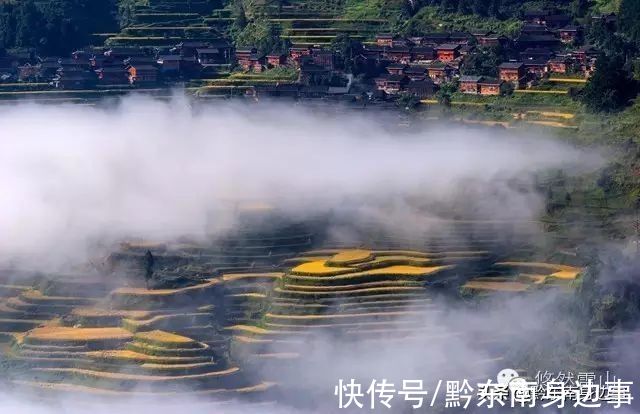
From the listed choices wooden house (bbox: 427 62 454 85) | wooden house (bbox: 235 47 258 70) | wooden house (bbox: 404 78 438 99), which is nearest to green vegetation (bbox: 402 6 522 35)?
wooden house (bbox: 427 62 454 85)

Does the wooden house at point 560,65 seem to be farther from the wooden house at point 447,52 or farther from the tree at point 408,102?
the tree at point 408,102

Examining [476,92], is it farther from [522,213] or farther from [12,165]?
[12,165]

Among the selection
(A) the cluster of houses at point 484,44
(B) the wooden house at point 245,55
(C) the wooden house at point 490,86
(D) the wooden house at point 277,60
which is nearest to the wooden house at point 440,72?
(A) the cluster of houses at point 484,44

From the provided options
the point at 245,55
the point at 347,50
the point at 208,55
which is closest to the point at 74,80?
the point at 208,55

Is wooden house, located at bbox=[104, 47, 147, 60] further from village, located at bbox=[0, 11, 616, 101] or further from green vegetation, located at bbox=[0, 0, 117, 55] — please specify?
green vegetation, located at bbox=[0, 0, 117, 55]

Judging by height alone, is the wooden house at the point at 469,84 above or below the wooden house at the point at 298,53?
below

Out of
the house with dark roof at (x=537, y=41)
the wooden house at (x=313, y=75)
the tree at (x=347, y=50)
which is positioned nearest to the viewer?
the house with dark roof at (x=537, y=41)

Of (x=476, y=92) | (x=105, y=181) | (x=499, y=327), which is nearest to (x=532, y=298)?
(x=499, y=327)

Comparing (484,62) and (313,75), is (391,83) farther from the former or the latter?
(484,62)
